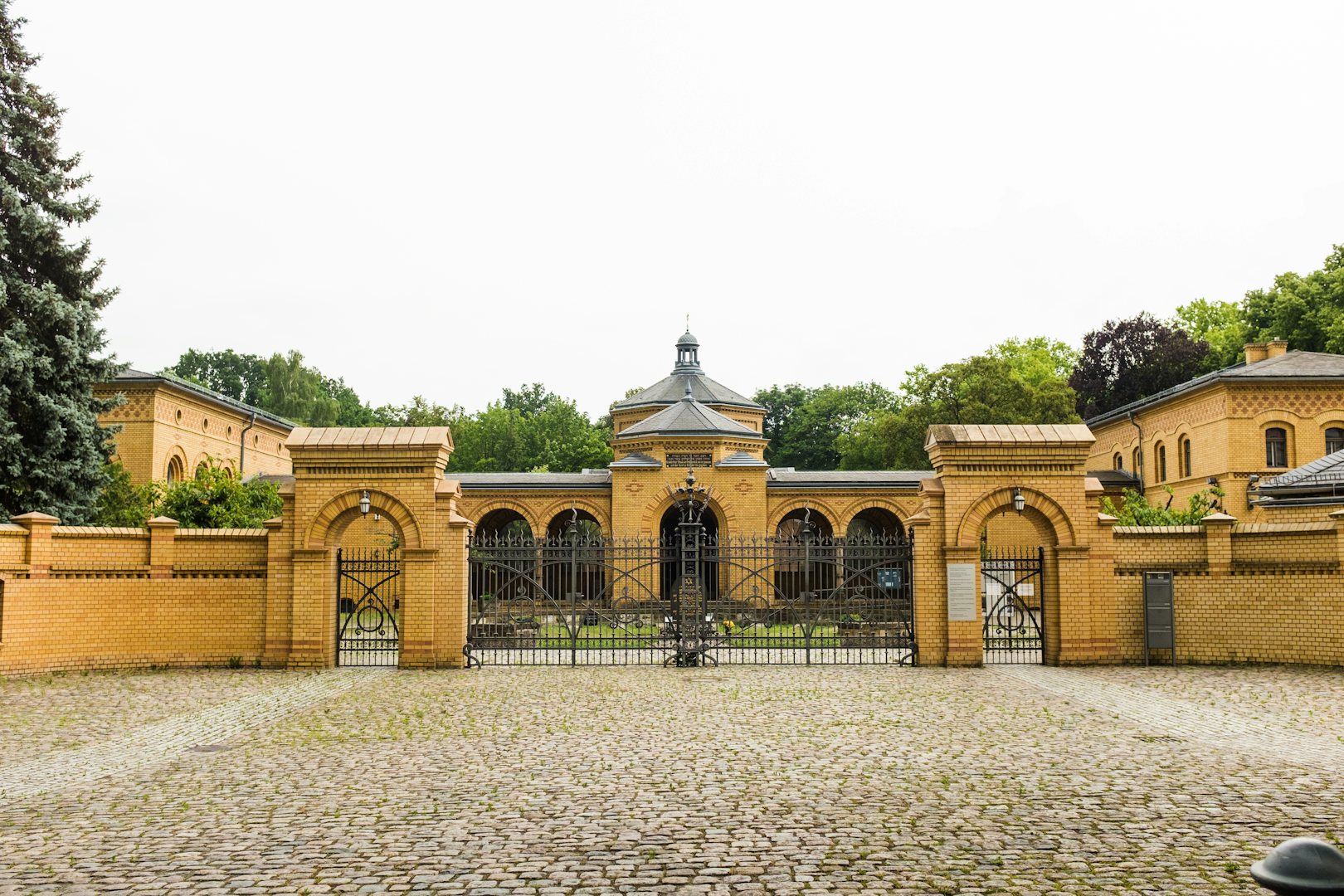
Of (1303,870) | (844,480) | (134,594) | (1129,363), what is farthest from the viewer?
(1129,363)

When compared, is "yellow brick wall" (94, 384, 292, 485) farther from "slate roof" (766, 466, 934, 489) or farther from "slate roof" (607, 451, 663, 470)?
"slate roof" (766, 466, 934, 489)

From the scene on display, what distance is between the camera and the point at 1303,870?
104 inches

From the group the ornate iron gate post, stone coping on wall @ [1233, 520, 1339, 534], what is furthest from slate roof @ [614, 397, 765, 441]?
stone coping on wall @ [1233, 520, 1339, 534]

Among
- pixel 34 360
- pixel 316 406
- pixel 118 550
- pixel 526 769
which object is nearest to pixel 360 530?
pixel 34 360

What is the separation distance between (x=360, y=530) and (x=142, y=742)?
29.6 meters

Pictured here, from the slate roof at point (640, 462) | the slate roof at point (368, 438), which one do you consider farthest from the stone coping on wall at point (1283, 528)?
the slate roof at point (640, 462)

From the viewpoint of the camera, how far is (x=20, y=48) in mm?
21078

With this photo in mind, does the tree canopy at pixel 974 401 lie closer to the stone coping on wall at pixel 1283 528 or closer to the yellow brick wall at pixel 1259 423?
the yellow brick wall at pixel 1259 423

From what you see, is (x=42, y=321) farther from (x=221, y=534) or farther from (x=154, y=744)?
(x=154, y=744)

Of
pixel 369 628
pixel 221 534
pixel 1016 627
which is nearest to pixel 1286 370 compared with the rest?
pixel 1016 627

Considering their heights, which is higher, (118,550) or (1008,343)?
(1008,343)

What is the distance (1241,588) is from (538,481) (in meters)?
26.0

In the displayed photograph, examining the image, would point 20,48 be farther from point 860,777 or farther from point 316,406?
point 316,406

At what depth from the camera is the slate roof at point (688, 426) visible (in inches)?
1447
